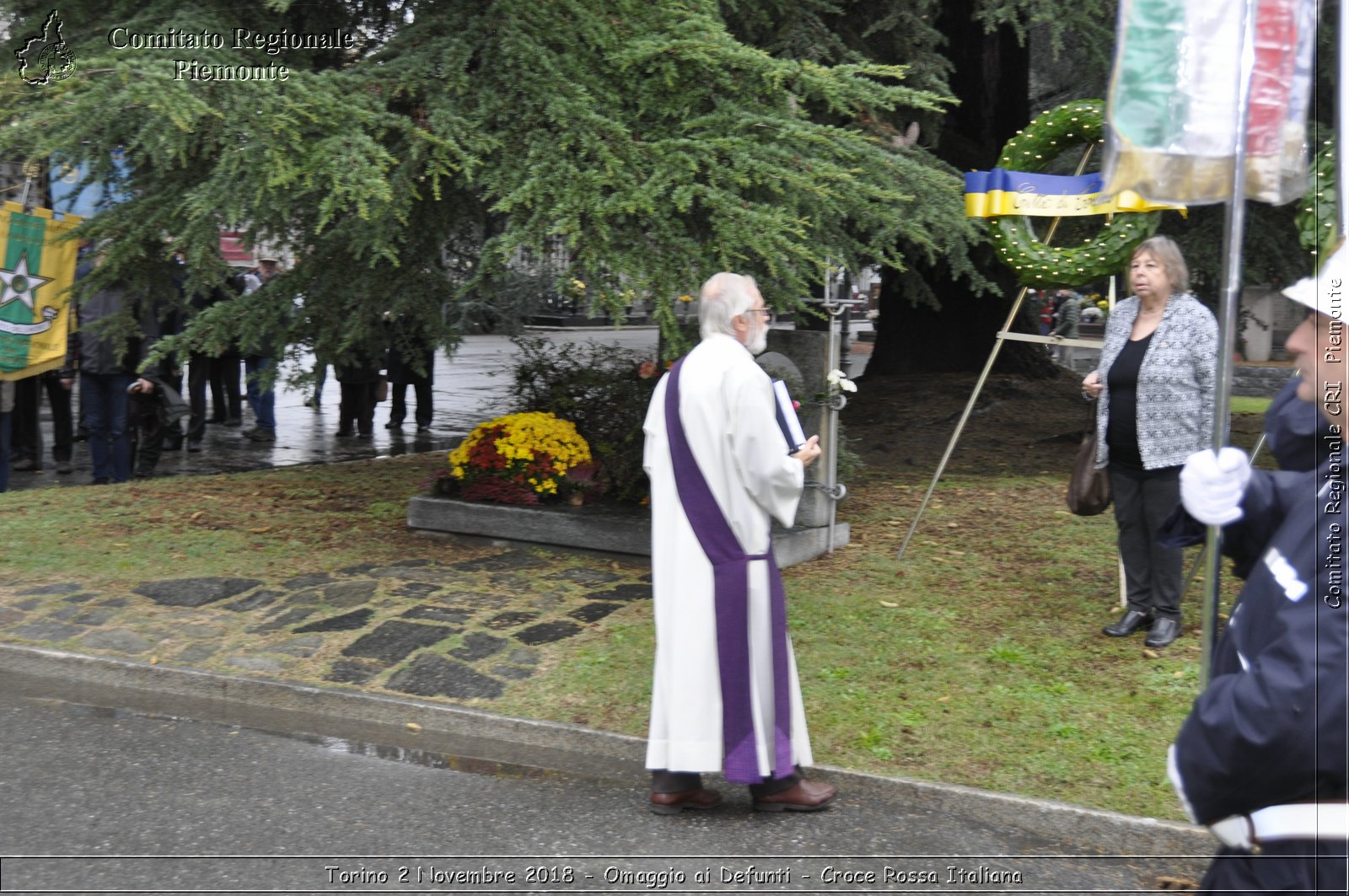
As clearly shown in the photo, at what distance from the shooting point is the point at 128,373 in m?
11.2

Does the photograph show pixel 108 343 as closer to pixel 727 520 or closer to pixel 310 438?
pixel 310 438

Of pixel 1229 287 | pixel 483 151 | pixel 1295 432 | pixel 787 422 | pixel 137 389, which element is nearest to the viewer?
pixel 1295 432

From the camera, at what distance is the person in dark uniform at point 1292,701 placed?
2273 mm

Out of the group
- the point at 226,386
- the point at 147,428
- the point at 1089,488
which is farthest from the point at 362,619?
the point at 226,386

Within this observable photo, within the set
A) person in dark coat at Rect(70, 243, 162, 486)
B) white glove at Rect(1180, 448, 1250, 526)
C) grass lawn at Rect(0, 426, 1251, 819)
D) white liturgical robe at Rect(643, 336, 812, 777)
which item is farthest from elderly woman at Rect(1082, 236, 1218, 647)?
person in dark coat at Rect(70, 243, 162, 486)

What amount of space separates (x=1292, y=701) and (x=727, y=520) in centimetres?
265

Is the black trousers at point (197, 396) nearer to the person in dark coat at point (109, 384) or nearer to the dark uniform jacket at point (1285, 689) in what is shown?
the person in dark coat at point (109, 384)

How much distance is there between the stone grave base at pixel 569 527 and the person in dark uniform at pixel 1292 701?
18.2 ft

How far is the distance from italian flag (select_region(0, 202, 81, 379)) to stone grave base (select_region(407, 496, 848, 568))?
3989 mm

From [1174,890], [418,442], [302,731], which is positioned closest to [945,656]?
[1174,890]

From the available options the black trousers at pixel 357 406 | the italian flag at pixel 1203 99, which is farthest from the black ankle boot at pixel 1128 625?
the black trousers at pixel 357 406

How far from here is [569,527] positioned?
8531mm

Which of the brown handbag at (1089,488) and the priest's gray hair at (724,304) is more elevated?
the priest's gray hair at (724,304)

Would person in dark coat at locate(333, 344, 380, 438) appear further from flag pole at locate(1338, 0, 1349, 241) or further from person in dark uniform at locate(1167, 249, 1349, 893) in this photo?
person in dark uniform at locate(1167, 249, 1349, 893)
